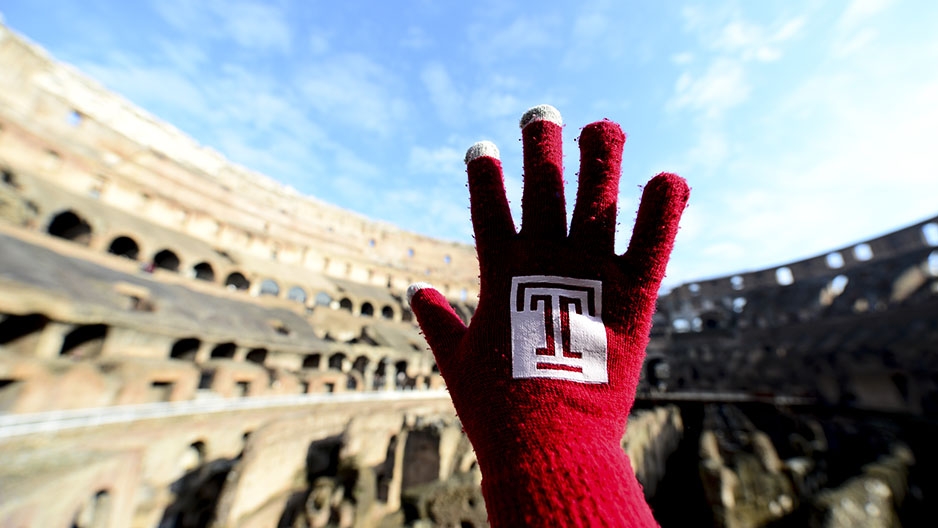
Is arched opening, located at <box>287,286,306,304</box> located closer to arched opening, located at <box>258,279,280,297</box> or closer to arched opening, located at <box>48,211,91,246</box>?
arched opening, located at <box>258,279,280,297</box>

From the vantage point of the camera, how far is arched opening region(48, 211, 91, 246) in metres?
15.7

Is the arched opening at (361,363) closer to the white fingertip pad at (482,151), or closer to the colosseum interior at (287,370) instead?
the colosseum interior at (287,370)

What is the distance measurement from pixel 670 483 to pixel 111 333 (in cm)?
1706

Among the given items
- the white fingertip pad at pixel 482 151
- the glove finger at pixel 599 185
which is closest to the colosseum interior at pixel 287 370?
the glove finger at pixel 599 185

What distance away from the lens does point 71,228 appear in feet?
52.6

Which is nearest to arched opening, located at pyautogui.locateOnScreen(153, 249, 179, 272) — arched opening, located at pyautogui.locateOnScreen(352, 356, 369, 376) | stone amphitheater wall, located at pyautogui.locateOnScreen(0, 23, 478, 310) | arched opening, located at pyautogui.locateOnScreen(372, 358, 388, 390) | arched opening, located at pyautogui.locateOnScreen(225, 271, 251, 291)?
stone amphitheater wall, located at pyautogui.locateOnScreen(0, 23, 478, 310)

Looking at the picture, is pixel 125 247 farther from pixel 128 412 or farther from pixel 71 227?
pixel 128 412

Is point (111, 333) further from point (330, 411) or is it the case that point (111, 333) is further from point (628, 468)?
point (628, 468)

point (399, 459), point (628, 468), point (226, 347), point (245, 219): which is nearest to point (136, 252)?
point (226, 347)

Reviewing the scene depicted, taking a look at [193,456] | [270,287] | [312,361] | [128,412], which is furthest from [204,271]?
[193,456]

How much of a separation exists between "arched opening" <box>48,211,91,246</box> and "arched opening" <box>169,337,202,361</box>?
256 inches

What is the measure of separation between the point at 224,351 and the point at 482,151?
56.2 feet

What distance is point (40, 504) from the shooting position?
4828 mm

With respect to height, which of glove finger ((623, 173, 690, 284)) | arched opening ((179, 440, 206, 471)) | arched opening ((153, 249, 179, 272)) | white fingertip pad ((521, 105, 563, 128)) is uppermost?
arched opening ((153, 249, 179, 272))
